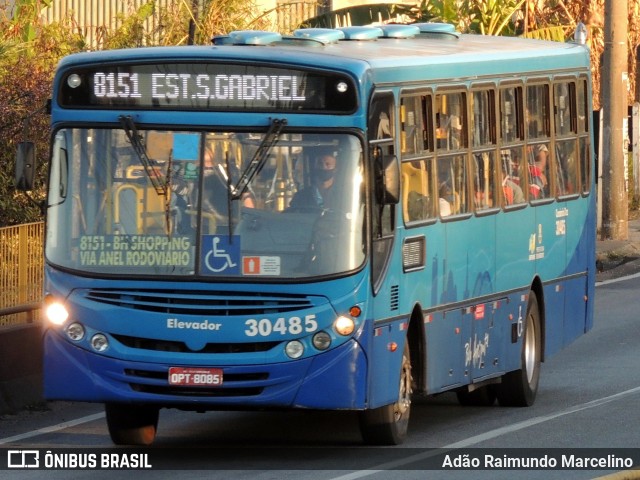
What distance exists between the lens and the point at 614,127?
2936cm

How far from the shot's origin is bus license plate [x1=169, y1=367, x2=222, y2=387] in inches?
443

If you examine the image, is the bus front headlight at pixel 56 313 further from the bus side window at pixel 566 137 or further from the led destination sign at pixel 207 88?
the bus side window at pixel 566 137

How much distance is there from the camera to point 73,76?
11.9 m

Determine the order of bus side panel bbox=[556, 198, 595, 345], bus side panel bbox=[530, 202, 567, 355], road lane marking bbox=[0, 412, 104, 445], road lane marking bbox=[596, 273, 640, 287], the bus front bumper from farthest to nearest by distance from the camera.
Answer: road lane marking bbox=[596, 273, 640, 287] < bus side panel bbox=[556, 198, 595, 345] < bus side panel bbox=[530, 202, 567, 355] < road lane marking bbox=[0, 412, 104, 445] < the bus front bumper

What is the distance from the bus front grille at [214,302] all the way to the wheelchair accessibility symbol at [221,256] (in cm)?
15

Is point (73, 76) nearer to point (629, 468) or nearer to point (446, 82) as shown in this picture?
point (446, 82)

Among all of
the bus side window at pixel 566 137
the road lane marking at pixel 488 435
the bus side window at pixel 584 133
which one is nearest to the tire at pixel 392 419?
the road lane marking at pixel 488 435

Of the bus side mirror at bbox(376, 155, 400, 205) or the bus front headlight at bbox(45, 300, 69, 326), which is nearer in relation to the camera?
the bus side mirror at bbox(376, 155, 400, 205)

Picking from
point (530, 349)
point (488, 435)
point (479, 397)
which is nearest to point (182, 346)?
point (488, 435)

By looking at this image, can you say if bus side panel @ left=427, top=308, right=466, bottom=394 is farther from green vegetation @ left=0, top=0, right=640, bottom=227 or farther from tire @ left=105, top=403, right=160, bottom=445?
green vegetation @ left=0, top=0, right=640, bottom=227

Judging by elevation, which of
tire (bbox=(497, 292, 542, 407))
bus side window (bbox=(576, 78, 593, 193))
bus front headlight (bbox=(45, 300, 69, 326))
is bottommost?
tire (bbox=(497, 292, 542, 407))

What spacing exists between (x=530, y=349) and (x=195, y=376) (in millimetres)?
4771

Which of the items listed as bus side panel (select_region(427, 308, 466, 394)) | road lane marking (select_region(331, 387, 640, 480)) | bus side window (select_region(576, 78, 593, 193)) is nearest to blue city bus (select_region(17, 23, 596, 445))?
bus side panel (select_region(427, 308, 466, 394))

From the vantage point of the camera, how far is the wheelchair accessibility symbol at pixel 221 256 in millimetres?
11367
